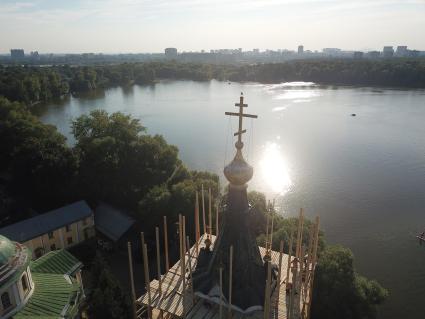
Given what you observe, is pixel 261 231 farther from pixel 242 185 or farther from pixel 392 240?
pixel 242 185

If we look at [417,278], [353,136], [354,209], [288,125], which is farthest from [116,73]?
[417,278]

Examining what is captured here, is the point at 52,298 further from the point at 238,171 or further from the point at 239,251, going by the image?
the point at 238,171

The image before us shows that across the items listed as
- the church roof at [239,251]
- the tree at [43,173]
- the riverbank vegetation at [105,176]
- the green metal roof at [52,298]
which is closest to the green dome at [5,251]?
the green metal roof at [52,298]

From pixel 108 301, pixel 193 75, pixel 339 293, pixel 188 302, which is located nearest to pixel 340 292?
pixel 339 293

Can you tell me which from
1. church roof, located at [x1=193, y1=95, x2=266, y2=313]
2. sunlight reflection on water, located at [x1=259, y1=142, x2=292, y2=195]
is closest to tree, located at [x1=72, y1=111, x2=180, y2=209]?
sunlight reflection on water, located at [x1=259, y1=142, x2=292, y2=195]

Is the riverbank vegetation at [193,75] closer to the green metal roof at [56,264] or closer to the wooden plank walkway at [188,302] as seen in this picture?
the green metal roof at [56,264]

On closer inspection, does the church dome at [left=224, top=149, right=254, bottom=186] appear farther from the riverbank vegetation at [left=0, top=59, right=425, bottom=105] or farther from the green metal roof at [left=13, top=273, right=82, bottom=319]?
the riverbank vegetation at [left=0, top=59, right=425, bottom=105]
